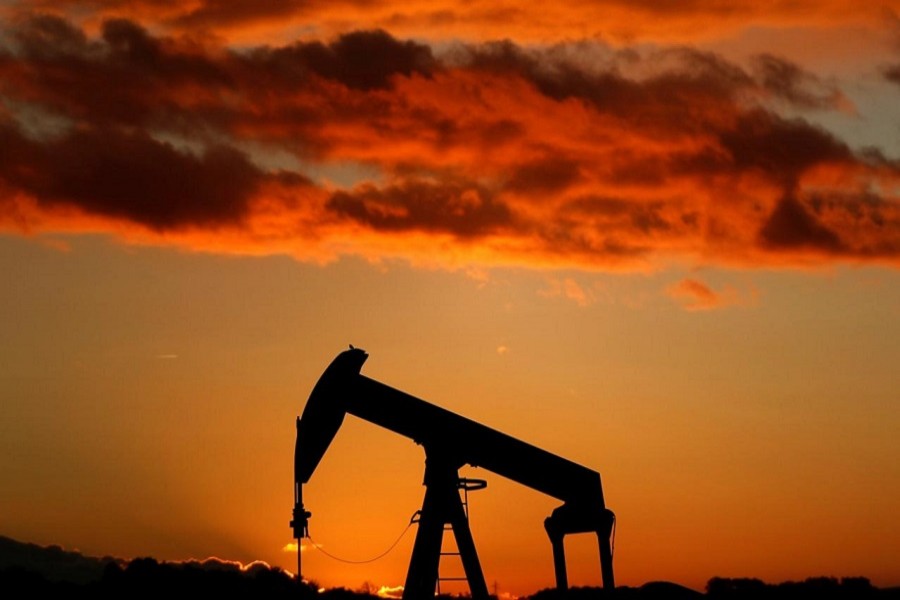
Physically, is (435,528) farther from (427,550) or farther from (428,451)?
(428,451)

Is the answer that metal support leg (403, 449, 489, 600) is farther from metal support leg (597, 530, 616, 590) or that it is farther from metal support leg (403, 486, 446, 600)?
metal support leg (597, 530, 616, 590)

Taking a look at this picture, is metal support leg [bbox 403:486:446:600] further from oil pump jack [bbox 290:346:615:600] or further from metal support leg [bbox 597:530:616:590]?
metal support leg [bbox 597:530:616:590]

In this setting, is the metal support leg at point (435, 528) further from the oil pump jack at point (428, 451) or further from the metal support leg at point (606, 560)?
the metal support leg at point (606, 560)

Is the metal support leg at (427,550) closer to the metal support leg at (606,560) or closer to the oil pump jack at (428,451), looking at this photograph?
the oil pump jack at (428,451)

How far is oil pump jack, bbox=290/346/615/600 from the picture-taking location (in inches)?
698

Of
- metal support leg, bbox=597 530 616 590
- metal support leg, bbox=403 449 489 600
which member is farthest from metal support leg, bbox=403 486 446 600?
metal support leg, bbox=597 530 616 590

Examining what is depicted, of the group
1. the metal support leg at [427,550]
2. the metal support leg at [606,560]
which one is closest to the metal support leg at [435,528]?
the metal support leg at [427,550]

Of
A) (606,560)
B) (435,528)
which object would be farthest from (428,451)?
(606,560)

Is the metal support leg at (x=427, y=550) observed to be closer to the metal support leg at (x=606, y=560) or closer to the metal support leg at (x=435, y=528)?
the metal support leg at (x=435, y=528)

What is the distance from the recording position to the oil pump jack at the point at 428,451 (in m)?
17.7

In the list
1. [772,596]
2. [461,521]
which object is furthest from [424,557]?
[772,596]

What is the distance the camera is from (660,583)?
22.2m

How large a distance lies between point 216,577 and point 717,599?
8.45 meters

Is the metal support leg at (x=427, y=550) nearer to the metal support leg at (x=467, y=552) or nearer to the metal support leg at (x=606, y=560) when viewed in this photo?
the metal support leg at (x=467, y=552)
